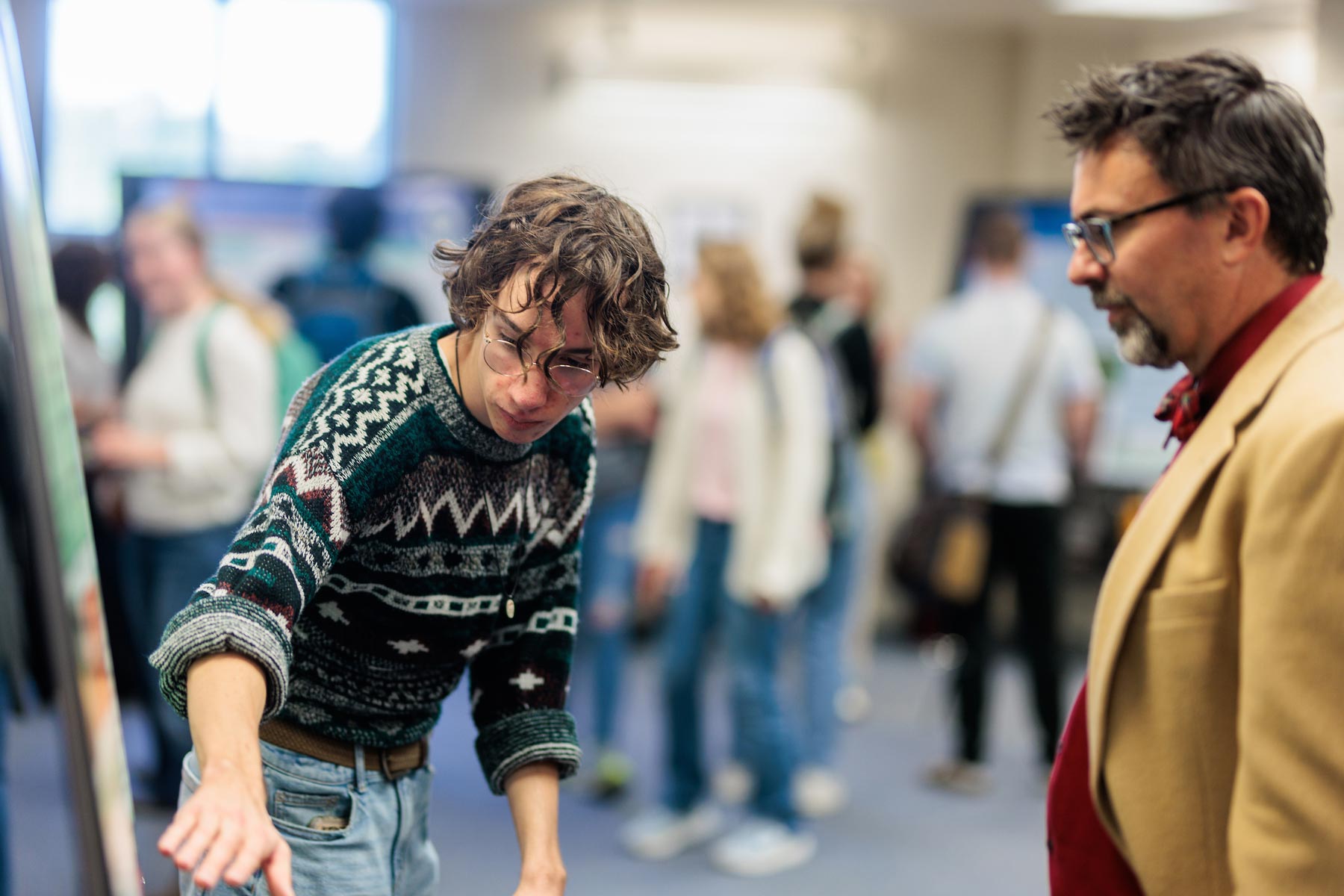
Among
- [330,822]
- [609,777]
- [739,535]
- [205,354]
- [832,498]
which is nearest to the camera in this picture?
[330,822]

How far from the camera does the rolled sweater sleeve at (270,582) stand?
1.10m

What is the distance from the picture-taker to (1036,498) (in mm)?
4180

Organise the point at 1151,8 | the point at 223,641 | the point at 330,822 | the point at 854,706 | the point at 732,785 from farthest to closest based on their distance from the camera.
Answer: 1. the point at 1151,8
2. the point at 854,706
3. the point at 732,785
4. the point at 330,822
5. the point at 223,641

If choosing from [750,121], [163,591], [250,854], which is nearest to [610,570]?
[163,591]

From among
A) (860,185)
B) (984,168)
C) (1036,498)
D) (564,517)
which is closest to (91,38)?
(860,185)

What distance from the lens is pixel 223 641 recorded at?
109cm

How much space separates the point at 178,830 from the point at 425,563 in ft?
1.33

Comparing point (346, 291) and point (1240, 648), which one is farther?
point (346, 291)

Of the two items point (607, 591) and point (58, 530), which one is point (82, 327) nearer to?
point (607, 591)

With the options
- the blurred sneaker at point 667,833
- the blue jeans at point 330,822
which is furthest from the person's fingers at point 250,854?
the blurred sneaker at point 667,833

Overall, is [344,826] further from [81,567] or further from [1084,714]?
[1084,714]

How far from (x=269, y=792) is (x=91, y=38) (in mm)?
6753

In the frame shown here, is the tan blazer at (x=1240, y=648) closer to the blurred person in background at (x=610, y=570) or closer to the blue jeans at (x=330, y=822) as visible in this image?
the blue jeans at (x=330, y=822)

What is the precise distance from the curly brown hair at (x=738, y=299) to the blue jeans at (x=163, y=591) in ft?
4.67
